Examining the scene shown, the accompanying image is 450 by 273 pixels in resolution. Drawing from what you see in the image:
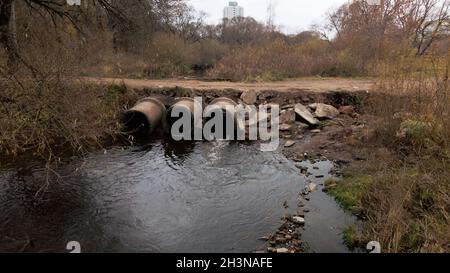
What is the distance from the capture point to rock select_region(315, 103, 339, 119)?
11.6 meters

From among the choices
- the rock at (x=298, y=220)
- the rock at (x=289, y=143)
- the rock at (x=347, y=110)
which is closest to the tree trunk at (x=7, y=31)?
the rock at (x=298, y=220)

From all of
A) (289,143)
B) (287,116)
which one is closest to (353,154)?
(289,143)

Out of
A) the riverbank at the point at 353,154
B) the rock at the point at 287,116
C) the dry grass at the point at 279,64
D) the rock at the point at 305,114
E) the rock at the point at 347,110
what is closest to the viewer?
the riverbank at the point at 353,154

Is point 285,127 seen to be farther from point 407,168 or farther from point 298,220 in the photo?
point 298,220

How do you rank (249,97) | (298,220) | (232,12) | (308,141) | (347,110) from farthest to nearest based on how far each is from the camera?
(232,12), (249,97), (347,110), (308,141), (298,220)

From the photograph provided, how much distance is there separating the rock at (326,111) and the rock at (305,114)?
266 mm

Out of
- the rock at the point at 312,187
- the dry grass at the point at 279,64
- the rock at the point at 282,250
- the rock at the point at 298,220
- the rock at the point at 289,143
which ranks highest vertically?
the dry grass at the point at 279,64

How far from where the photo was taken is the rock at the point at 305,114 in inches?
445

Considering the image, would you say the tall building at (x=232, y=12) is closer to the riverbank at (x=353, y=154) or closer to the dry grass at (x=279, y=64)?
the dry grass at (x=279, y=64)

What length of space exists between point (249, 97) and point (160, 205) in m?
7.32

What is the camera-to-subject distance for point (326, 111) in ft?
38.5

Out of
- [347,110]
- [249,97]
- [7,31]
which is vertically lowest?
[347,110]

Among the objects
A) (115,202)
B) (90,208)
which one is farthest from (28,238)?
(115,202)

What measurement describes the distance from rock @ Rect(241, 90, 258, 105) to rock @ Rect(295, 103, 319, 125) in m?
1.61
